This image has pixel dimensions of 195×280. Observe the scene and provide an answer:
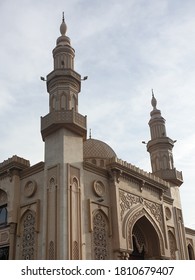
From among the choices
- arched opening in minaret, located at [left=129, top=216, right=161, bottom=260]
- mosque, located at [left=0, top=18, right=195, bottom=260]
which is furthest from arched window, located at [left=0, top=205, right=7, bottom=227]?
arched opening in minaret, located at [left=129, top=216, right=161, bottom=260]

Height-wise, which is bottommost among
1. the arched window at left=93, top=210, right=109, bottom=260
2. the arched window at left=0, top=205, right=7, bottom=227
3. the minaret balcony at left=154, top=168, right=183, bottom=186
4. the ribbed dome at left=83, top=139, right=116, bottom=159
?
the arched window at left=93, top=210, right=109, bottom=260

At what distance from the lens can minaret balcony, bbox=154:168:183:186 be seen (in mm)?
24672

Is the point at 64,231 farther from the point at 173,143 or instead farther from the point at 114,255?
the point at 173,143

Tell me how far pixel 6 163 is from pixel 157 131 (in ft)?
39.2

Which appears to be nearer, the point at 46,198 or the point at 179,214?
the point at 46,198

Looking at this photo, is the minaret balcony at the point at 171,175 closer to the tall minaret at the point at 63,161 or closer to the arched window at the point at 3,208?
the tall minaret at the point at 63,161

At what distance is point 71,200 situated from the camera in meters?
16.0

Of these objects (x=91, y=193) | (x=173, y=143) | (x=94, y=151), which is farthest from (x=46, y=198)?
(x=173, y=143)

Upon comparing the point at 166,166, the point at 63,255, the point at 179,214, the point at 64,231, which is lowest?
the point at 63,255

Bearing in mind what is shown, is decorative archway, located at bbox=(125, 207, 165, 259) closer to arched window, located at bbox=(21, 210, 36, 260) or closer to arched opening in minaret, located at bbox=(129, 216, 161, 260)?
arched opening in minaret, located at bbox=(129, 216, 161, 260)

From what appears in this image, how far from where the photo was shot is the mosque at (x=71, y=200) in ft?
52.0

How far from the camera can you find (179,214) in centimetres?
2403

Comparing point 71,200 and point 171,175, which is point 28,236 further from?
point 171,175

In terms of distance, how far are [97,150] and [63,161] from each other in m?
8.03
